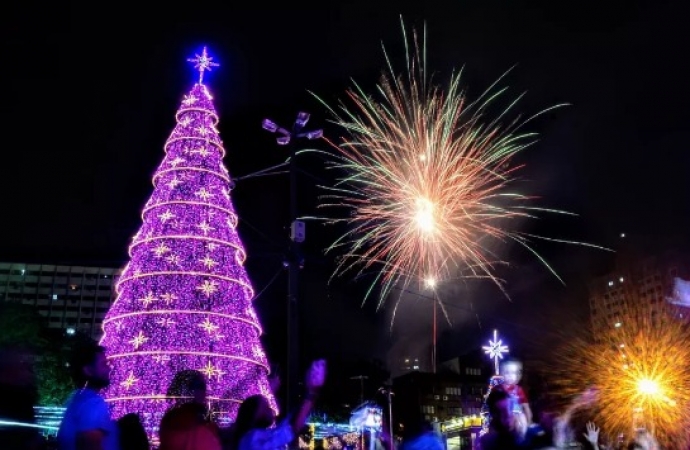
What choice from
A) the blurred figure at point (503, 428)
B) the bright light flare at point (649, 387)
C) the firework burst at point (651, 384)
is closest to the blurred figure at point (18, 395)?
the blurred figure at point (503, 428)

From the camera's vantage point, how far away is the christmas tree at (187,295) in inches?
790

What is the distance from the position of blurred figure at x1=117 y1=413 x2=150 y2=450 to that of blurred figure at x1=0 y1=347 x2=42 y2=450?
169 cm

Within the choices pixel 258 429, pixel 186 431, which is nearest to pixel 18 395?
Answer: pixel 186 431

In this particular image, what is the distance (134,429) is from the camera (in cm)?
629

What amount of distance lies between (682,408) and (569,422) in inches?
734

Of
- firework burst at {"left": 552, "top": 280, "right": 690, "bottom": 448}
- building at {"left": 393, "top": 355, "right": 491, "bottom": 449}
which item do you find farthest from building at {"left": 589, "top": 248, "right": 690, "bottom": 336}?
firework burst at {"left": 552, "top": 280, "right": 690, "bottom": 448}

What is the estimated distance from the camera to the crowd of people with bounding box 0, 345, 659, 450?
4406 mm

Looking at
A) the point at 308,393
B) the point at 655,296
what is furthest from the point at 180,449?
the point at 655,296

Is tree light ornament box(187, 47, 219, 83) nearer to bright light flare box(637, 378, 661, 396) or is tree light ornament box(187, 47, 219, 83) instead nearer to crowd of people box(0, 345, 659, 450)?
crowd of people box(0, 345, 659, 450)

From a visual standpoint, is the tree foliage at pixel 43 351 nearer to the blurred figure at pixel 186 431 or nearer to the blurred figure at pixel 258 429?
the blurred figure at pixel 258 429

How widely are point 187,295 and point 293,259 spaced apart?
975 cm

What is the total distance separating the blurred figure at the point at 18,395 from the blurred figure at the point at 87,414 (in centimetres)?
25

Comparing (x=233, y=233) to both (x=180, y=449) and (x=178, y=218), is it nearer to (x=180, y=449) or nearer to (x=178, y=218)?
(x=178, y=218)

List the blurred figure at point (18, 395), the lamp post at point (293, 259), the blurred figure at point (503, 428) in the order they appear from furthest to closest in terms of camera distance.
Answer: the lamp post at point (293, 259)
the blurred figure at point (503, 428)
the blurred figure at point (18, 395)
